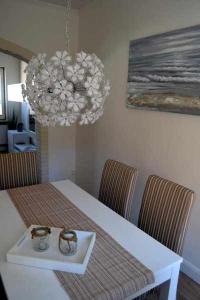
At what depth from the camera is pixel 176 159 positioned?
217 cm

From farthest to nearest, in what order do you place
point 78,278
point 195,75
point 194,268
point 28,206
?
point 194,268, point 195,75, point 28,206, point 78,278

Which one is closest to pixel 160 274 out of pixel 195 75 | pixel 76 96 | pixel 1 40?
pixel 76 96

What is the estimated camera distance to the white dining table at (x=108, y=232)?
1014mm

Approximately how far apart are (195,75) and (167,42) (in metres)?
0.42

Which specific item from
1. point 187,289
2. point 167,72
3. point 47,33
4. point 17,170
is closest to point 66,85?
point 167,72

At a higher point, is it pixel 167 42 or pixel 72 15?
pixel 72 15

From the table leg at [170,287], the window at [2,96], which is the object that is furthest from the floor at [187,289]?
the window at [2,96]

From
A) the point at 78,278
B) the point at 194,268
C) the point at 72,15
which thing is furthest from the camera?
the point at 72,15

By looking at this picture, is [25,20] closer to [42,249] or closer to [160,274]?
[42,249]

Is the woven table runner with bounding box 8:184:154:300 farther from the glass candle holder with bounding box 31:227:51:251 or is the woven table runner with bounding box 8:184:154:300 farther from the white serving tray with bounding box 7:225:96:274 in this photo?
the glass candle holder with bounding box 31:227:51:251

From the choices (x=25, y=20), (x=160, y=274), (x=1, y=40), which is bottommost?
(x=160, y=274)

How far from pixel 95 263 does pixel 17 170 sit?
1.43 meters

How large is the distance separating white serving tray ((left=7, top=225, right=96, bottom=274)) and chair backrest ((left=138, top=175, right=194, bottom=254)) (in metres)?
0.50

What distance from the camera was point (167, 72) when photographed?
2.12 m
